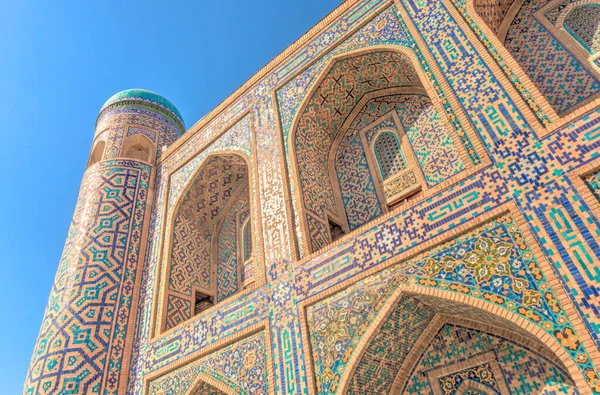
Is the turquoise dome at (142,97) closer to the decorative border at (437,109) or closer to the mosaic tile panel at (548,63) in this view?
the decorative border at (437,109)

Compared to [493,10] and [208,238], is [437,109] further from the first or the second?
[208,238]

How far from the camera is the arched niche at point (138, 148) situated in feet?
23.8

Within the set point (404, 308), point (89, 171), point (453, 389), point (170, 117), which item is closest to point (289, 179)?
point (404, 308)

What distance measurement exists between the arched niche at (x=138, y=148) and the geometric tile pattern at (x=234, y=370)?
3776 millimetres

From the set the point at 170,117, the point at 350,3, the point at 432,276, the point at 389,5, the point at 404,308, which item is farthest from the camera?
the point at 170,117

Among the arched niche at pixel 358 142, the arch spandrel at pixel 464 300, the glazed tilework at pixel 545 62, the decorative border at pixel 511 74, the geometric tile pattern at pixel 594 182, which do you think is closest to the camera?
the arch spandrel at pixel 464 300

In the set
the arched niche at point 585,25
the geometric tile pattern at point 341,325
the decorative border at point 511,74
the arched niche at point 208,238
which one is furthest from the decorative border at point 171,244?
the arched niche at point 585,25

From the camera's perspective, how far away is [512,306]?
257cm

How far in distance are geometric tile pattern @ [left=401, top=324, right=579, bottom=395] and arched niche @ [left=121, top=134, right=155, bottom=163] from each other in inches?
207

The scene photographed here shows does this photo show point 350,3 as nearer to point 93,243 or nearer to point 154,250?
point 154,250

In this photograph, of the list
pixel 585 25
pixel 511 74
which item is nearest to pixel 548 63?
pixel 585 25

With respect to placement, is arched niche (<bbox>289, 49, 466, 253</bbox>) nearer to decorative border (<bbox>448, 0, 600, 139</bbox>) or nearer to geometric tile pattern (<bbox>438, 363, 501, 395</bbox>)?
decorative border (<bbox>448, 0, 600, 139</bbox>)

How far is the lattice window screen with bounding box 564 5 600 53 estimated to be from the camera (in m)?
3.76

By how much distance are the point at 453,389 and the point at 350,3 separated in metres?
4.00
